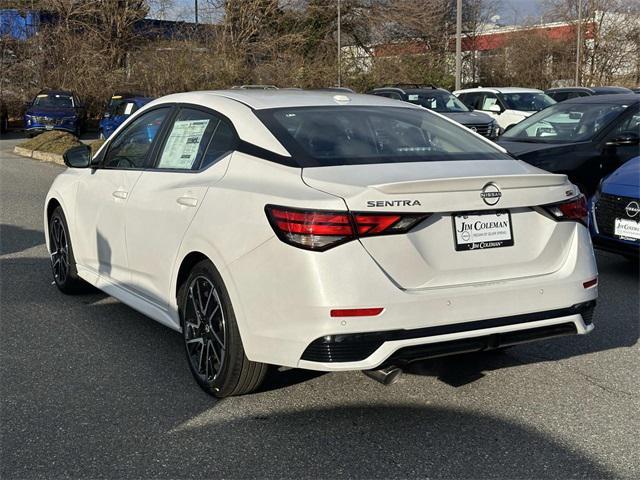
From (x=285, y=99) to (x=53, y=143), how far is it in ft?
60.8

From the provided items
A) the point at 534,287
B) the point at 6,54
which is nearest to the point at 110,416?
the point at 534,287

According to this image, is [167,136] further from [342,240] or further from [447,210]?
[447,210]

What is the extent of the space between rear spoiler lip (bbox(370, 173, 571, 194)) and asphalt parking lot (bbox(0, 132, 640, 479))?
2.98 ft

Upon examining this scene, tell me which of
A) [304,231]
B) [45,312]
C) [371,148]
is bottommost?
[45,312]

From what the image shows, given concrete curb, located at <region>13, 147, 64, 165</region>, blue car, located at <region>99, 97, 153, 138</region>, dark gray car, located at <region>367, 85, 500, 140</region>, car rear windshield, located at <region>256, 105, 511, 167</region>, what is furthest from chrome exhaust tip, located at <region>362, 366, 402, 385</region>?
blue car, located at <region>99, 97, 153, 138</region>

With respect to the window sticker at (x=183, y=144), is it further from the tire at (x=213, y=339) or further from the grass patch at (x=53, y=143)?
the grass patch at (x=53, y=143)

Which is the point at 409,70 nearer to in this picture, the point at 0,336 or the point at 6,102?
the point at 6,102

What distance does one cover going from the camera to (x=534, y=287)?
4055mm

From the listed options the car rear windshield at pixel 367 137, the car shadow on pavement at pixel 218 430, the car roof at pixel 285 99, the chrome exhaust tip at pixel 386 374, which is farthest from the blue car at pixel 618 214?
the chrome exhaust tip at pixel 386 374

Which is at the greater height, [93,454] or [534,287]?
[534,287]

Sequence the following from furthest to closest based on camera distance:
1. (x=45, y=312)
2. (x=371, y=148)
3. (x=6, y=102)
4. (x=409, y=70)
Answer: (x=409, y=70)
(x=6, y=102)
(x=45, y=312)
(x=371, y=148)

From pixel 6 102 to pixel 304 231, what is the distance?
31977 mm

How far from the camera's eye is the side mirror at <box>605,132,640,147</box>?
30.7 ft

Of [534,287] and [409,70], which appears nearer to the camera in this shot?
[534,287]
